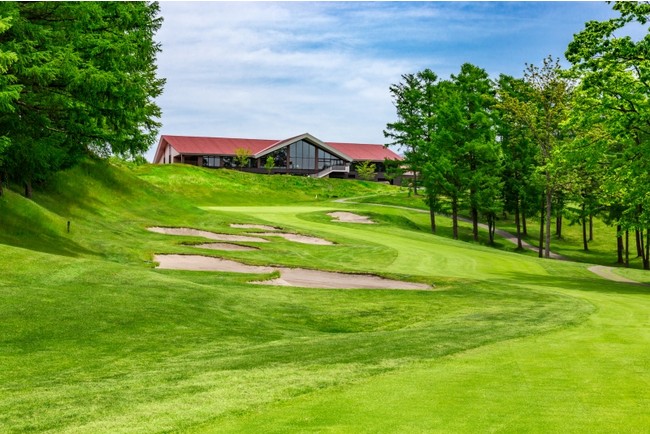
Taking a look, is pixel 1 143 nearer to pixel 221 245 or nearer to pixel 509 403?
pixel 221 245

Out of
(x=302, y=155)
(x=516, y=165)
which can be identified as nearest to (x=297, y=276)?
(x=516, y=165)

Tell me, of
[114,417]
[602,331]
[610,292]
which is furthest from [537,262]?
[114,417]

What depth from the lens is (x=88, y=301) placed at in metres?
18.5

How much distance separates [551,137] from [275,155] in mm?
80918

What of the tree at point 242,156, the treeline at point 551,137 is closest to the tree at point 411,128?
the treeline at point 551,137

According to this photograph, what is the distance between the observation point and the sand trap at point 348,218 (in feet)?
216

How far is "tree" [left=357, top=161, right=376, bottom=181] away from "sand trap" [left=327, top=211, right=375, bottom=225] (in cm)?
6013

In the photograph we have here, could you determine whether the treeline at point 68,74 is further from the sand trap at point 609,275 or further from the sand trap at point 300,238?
the sand trap at point 609,275

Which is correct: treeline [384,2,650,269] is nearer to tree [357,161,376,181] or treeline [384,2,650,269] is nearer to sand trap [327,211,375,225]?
sand trap [327,211,375,225]

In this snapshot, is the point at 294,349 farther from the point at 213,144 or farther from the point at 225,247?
the point at 213,144

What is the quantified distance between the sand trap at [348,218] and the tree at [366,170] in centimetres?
6013

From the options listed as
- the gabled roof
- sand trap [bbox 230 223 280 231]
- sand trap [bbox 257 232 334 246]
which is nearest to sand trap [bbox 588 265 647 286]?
sand trap [bbox 257 232 334 246]

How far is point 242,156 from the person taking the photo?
12381cm

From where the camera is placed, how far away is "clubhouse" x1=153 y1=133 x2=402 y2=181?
12706cm
